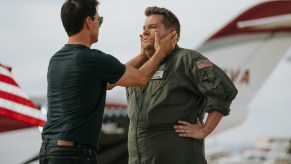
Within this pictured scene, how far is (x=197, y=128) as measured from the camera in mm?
3049

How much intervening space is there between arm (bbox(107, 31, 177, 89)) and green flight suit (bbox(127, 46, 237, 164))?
131mm

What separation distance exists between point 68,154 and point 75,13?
2.15 feet

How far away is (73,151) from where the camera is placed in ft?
8.68

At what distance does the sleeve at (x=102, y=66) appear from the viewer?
8.89 ft

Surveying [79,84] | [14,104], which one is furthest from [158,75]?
[14,104]

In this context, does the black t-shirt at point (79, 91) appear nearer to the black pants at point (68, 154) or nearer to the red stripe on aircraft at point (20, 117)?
the black pants at point (68, 154)

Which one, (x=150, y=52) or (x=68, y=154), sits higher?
(x=150, y=52)

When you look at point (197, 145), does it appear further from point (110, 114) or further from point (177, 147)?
point (110, 114)

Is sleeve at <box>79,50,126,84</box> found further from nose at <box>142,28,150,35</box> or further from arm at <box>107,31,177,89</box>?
nose at <box>142,28,150,35</box>

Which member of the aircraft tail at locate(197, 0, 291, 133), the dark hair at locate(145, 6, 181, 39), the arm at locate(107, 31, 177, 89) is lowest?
the aircraft tail at locate(197, 0, 291, 133)

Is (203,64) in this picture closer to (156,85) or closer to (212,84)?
(212,84)

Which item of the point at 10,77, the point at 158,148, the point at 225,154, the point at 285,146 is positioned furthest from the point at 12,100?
the point at 225,154

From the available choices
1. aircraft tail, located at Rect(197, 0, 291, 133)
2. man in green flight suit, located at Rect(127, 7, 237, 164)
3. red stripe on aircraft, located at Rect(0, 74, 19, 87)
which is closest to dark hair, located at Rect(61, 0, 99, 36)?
man in green flight suit, located at Rect(127, 7, 237, 164)

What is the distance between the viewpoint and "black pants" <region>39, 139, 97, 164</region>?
2645 millimetres
